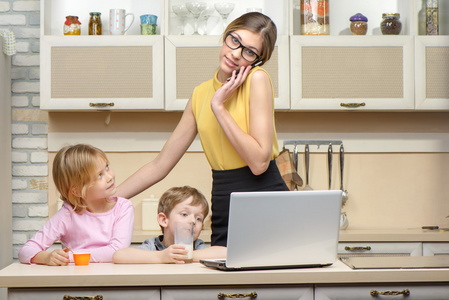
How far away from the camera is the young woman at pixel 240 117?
5.36 feet

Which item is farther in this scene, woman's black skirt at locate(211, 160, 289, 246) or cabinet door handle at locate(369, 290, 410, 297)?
woman's black skirt at locate(211, 160, 289, 246)

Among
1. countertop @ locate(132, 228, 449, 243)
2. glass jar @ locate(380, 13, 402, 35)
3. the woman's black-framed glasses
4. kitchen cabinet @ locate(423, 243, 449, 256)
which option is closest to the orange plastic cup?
the woman's black-framed glasses

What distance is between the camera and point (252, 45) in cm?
174

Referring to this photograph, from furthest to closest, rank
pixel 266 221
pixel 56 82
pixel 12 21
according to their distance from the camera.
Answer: pixel 12 21
pixel 56 82
pixel 266 221

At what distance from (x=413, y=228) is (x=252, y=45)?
2100 millimetres

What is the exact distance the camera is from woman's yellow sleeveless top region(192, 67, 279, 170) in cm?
174

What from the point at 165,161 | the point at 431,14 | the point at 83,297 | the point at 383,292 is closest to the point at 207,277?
the point at 83,297

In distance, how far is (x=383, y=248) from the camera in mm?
3059

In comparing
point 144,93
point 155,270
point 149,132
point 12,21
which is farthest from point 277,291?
point 12,21

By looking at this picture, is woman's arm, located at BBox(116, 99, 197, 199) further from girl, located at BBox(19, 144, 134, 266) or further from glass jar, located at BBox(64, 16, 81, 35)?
glass jar, located at BBox(64, 16, 81, 35)

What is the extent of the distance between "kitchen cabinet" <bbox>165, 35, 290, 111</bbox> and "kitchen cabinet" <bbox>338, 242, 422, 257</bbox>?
78 cm

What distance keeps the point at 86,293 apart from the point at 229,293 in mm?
321

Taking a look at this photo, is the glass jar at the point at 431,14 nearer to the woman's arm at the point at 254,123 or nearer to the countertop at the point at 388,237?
the countertop at the point at 388,237

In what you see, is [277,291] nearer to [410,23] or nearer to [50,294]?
[50,294]
